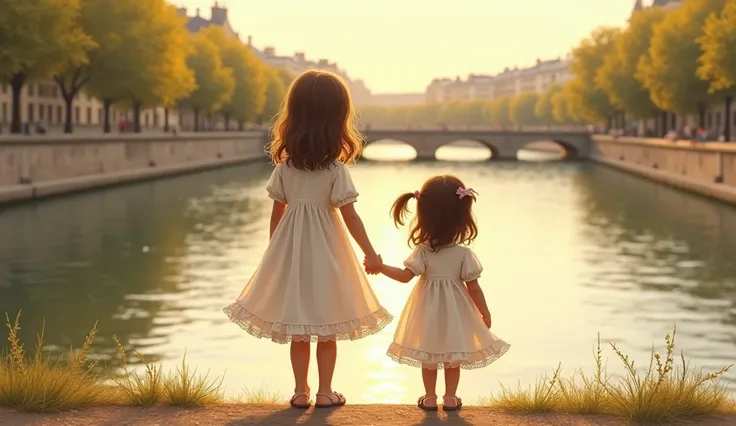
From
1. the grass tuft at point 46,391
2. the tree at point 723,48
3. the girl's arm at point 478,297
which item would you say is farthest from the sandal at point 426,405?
the tree at point 723,48

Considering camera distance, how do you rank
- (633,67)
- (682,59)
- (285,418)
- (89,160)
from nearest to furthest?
1. (285,418)
2. (89,160)
3. (682,59)
4. (633,67)

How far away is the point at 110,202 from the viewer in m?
38.7

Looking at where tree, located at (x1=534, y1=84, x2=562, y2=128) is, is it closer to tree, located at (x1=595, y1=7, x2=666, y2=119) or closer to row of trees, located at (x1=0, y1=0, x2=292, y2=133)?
tree, located at (x1=595, y1=7, x2=666, y2=119)

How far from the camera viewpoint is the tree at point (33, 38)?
38688 millimetres

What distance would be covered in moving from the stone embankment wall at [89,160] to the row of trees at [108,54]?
7.82 feet

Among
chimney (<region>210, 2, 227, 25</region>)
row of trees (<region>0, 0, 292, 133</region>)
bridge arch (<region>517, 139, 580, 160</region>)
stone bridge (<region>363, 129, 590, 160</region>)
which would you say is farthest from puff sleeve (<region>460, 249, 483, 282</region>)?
chimney (<region>210, 2, 227, 25</region>)

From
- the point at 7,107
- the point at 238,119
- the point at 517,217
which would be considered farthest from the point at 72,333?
the point at 238,119

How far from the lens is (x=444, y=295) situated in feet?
23.5

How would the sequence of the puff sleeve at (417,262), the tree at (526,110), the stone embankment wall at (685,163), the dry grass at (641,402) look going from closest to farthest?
the dry grass at (641,402) < the puff sleeve at (417,262) < the stone embankment wall at (685,163) < the tree at (526,110)

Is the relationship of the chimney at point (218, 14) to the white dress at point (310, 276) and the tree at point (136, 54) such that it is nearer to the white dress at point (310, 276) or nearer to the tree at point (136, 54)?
the tree at point (136, 54)

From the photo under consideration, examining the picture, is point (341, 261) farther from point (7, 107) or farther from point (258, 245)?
point (7, 107)

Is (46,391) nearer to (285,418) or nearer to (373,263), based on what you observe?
(285,418)

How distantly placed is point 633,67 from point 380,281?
56.8 metres

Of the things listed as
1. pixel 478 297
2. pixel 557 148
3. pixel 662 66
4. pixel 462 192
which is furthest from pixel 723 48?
pixel 557 148
